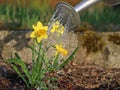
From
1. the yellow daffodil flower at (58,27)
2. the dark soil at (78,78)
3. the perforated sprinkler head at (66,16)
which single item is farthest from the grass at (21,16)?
the yellow daffodil flower at (58,27)

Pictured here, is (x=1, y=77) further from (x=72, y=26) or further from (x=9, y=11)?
(x=9, y=11)


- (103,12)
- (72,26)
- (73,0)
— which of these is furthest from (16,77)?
(73,0)

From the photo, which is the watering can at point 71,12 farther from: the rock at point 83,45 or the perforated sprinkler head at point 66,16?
the rock at point 83,45

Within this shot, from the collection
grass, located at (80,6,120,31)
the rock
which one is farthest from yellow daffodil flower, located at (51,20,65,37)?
grass, located at (80,6,120,31)

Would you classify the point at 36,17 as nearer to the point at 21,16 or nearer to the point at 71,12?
the point at 21,16

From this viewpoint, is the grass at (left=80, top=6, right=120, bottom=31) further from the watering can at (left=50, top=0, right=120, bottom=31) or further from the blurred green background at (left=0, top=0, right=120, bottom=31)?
the watering can at (left=50, top=0, right=120, bottom=31)

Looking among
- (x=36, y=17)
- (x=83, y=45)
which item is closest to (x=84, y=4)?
(x=83, y=45)
